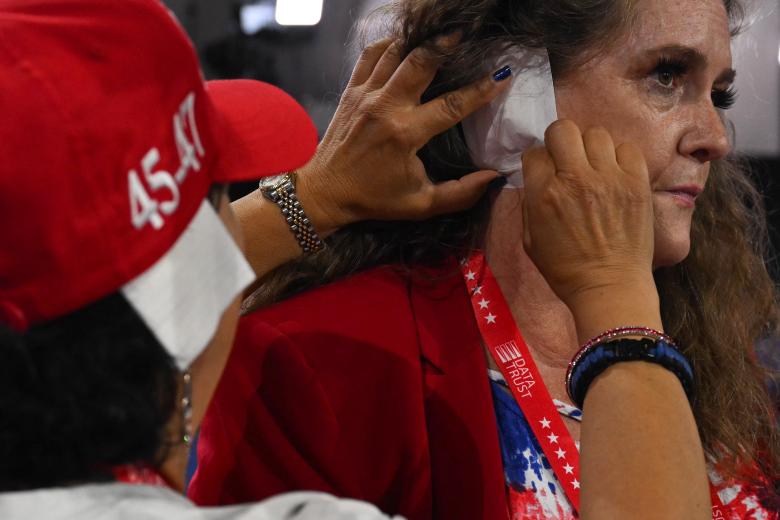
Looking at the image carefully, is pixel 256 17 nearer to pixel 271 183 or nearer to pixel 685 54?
pixel 271 183

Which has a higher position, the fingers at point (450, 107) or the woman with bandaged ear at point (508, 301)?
the fingers at point (450, 107)

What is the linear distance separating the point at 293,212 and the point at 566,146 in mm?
374

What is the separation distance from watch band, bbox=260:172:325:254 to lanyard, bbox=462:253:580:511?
231mm

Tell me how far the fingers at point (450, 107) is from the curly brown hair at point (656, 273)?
0.04 metres

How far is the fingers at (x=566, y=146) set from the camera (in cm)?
122

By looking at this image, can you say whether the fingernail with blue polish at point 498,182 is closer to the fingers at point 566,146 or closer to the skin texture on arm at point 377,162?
the skin texture on arm at point 377,162

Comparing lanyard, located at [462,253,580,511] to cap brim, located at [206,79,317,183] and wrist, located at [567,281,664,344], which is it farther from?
cap brim, located at [206,79,317,183]

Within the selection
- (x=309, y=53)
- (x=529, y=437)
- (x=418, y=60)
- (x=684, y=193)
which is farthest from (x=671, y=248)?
(x=309, y=53)

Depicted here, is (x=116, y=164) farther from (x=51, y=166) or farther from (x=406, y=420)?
(x=406, y=420)

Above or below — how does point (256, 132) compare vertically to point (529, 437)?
above

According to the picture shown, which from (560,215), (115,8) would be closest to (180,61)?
(115,8)

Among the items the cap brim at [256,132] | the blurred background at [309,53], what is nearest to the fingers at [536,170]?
the cap brim at [256,132]

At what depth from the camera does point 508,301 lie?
4.75ft

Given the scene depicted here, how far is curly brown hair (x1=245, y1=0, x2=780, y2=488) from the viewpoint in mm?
1370
